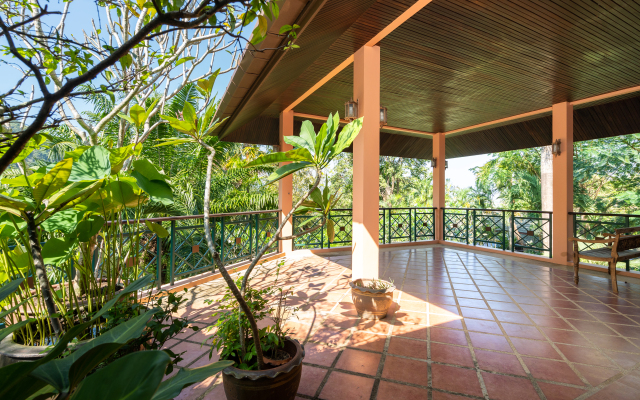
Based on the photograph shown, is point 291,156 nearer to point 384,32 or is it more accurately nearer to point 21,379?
point 21,379

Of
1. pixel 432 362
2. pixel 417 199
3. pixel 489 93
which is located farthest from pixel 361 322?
pixel 417 199

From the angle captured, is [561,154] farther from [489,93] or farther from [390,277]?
[390,277]

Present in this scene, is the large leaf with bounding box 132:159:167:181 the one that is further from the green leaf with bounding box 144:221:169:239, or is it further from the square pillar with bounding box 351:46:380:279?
the square pillar with bounding box 351:46:380:279

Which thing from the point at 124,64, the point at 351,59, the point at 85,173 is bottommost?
the point at 85,173

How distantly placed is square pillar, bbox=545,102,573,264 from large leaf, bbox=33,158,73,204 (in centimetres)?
655

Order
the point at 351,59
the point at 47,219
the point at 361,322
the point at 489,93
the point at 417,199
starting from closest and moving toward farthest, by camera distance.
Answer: the point at 47,219 < the point at 361,322 < the point at 351,59 < the point at 489,93 < the point at 417,199

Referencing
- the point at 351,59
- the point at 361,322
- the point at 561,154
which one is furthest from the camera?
the point at 561,154

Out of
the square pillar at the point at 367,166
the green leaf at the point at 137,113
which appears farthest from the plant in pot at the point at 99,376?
the square pillar at the point at 367,166

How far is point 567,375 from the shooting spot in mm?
1890

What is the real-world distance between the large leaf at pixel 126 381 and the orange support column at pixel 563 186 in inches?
254

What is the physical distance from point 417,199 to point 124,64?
627 inches

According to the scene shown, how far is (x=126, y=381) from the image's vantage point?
0.37 metres

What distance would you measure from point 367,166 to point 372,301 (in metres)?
1.38

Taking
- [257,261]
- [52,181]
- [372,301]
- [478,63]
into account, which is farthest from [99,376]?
[478,63]
